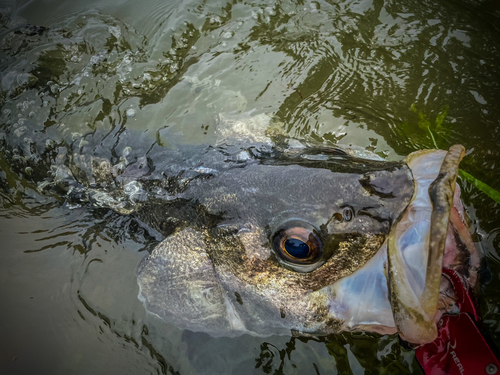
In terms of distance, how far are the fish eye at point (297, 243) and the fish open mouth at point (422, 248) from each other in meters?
0.40

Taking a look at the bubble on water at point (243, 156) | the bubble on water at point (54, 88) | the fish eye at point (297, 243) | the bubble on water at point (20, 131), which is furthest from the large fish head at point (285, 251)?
the bubble on water at point (54, 88)

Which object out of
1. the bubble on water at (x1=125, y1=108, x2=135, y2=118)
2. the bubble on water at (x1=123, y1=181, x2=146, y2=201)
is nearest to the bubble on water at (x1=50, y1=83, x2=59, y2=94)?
the bubble on water at (x1=125, y1=108, x2=135, y2=118)

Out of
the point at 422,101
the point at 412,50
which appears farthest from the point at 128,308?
the point at 412,50

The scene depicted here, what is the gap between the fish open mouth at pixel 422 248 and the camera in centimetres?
147

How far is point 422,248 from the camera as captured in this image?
1499 mm

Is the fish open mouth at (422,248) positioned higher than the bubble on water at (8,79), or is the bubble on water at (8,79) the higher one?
the fish open mouth at (422,248)

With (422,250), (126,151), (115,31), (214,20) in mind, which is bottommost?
(126,151)

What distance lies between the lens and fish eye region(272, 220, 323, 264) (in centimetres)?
182

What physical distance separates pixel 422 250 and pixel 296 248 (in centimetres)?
67

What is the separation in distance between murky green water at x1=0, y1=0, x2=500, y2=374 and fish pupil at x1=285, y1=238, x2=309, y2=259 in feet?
3.13

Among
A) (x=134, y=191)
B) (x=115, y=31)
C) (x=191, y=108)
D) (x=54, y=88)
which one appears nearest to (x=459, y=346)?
(x=134, y=191)

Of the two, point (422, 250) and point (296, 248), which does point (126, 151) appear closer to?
point (296, 248)

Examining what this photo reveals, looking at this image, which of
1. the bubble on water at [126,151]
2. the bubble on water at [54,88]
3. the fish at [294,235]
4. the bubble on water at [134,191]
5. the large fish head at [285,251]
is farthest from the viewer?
the bubble on water at [54,88]

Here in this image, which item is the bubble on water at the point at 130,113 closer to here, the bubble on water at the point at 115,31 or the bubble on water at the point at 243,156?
the bubble on water at the point at 115,31
